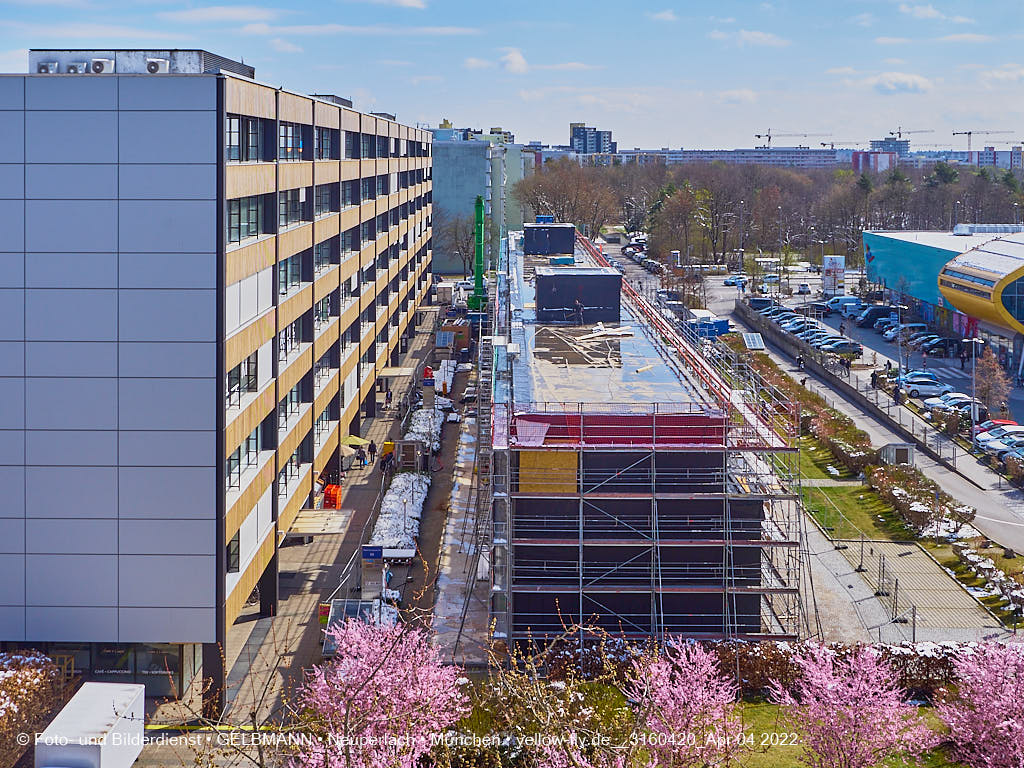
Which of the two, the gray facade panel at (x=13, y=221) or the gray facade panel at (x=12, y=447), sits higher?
the gray facade panel at (x=13, y=221)

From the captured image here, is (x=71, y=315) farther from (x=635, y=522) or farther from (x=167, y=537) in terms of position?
(x=635, y=522)

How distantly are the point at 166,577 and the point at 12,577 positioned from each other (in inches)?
111

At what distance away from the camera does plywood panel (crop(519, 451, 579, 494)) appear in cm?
2238

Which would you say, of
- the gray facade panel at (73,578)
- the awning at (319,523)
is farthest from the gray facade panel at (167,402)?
the awning at (319,523)

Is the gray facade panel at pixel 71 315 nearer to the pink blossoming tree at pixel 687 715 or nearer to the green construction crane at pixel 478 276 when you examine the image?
the pink blossoming tree at pixel 687 715

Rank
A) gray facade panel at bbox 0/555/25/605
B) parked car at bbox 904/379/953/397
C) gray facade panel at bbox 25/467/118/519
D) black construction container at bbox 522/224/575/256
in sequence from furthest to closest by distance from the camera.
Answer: black construction container at bbox 522/224/575/256, parked car at bbox 904/379/953/397, gray facade panel at bbox 0/555/25/605, gray facade panel at bbox 25/467/118/519

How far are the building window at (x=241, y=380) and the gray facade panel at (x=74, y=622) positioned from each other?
14.5ft

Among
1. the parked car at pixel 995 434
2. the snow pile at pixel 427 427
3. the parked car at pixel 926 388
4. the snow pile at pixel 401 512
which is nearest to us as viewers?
the snow pile at pixel 401 512

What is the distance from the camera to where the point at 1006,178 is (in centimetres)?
→ 10944

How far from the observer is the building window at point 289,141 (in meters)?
26.7

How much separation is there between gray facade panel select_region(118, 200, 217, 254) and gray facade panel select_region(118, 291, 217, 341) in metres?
0.84

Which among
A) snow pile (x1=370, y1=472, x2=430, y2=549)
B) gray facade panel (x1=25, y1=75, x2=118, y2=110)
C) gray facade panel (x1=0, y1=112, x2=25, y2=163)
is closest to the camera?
gray facade panel (x1=25, y1=75, x2=118, y2=110)

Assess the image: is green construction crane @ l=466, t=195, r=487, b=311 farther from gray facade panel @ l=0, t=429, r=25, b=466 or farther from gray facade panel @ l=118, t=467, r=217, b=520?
gray facade panel @ l=0, t=429, r=25, b=466

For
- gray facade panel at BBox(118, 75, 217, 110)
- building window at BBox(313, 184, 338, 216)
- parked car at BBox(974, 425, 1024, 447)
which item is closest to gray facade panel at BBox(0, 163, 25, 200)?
gray facade panel at BBox(118, 75, 217, 110)
